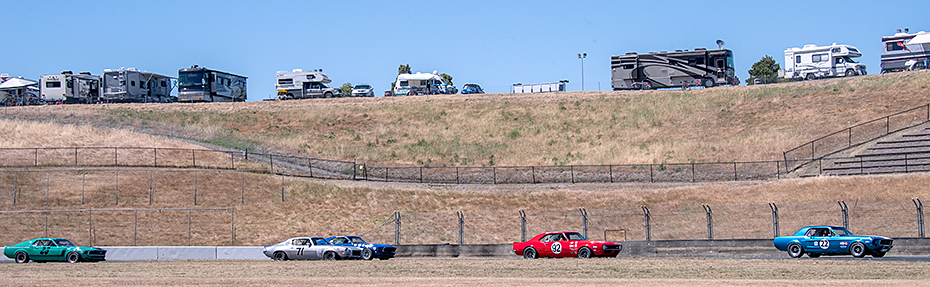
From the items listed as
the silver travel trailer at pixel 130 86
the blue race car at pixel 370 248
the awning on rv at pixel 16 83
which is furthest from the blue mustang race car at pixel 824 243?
the awning on rv at pixel 16 83

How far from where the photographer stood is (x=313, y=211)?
129 ft

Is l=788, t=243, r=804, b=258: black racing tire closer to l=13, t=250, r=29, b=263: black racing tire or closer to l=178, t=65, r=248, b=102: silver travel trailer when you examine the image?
l=13, t=250, r=29, b=263: black racing tire

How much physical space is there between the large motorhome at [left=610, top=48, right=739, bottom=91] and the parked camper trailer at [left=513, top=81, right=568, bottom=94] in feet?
27.6

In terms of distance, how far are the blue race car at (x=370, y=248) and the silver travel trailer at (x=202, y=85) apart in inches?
2026

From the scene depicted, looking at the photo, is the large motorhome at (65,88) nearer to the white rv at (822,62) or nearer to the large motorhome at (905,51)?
the white rv at (822,62)

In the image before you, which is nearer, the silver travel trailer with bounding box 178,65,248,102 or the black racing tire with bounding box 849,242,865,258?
the black racing tire with bounding box 849,242,865,258

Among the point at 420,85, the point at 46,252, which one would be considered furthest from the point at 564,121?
the point at 46,252

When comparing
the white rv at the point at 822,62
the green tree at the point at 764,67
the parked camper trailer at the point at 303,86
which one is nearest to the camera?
the white rv at the point at 822,62

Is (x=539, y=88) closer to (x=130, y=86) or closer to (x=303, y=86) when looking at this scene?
(x=303, y=86)

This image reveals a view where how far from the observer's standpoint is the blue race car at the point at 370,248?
90.8 feet

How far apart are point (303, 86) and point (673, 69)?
35.2 meters

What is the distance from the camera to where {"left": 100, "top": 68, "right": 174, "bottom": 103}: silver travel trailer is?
75.8 meters

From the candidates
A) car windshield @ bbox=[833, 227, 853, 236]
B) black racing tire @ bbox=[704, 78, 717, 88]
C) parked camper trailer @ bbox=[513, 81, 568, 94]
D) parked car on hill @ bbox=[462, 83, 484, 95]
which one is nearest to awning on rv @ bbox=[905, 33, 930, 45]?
black racing tire @ bbox=[704, 78, 717, 88]

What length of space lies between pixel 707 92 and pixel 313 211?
139 feet
